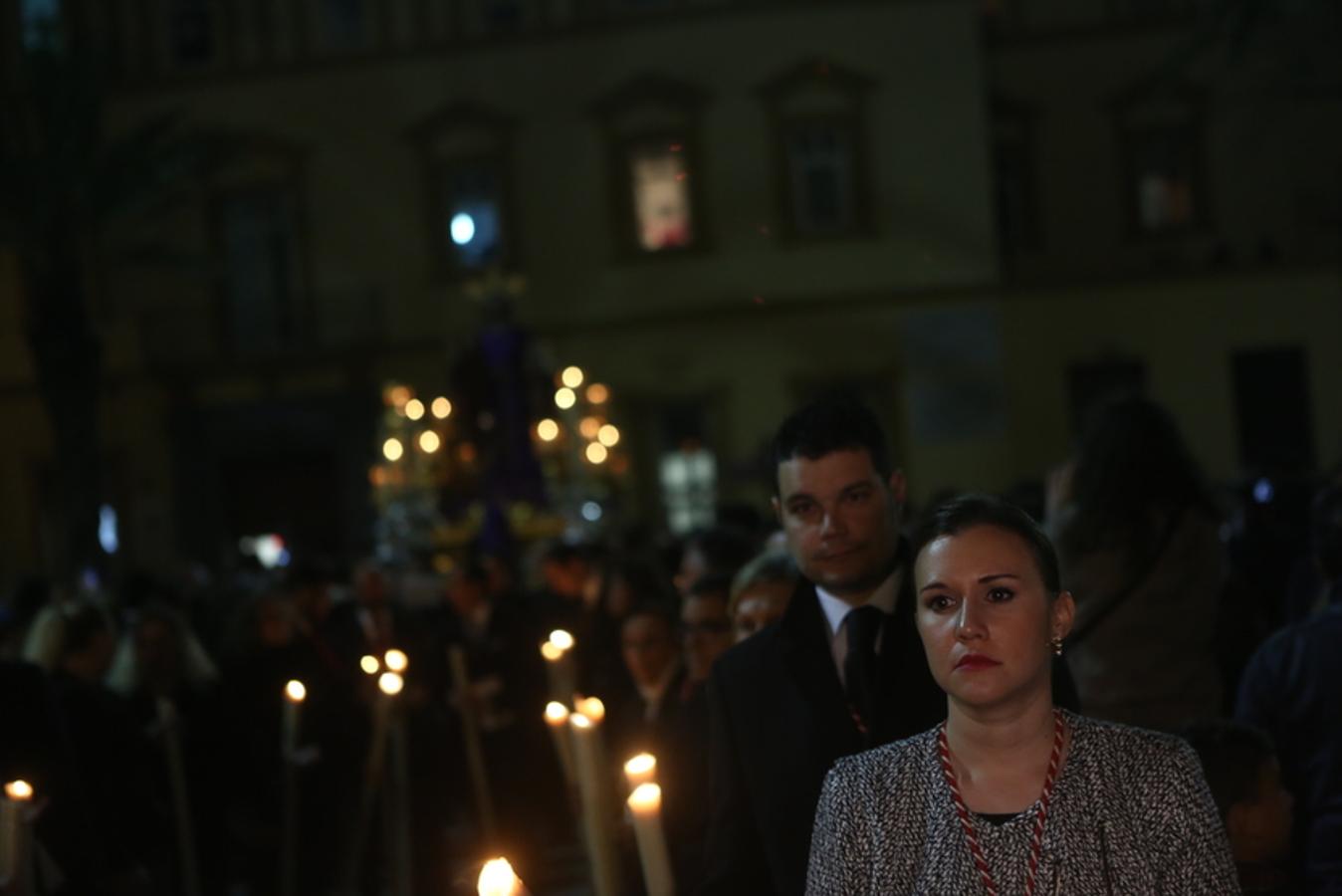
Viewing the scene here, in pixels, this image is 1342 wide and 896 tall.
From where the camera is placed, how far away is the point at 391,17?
110 ft

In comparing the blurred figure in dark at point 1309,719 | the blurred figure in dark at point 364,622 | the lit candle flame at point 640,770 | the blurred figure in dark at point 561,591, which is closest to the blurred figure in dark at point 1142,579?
the blurred figure in dark at point 1309,719

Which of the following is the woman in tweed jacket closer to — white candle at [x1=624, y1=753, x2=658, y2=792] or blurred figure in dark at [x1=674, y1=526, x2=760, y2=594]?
white candle at [x1=624, y1=753, x2=658, y2=792]

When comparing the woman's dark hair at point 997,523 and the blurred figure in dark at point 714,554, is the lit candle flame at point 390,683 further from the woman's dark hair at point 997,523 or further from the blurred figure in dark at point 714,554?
the woman's dark hair at point 997,523

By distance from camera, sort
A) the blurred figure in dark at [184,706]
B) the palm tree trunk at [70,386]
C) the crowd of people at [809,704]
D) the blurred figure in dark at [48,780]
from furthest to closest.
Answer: the palm tree trunk at [70,386] < the blurred figure in dark at [184,706] < the blurred figure in dark at [48,780] < the crowd of people at [809,704]

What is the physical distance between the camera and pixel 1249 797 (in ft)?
16.3

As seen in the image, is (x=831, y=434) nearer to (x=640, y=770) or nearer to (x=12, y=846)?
(x=640, y=770)

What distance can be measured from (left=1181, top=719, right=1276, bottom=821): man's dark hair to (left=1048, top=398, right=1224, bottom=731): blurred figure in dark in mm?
1116

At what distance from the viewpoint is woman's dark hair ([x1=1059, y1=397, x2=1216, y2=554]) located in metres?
6.23

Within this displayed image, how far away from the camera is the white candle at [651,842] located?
143 inches

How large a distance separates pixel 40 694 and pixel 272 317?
2776 centimetres

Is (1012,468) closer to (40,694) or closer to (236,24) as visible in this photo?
(236,24)

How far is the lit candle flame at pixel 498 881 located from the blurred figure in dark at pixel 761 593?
297 centimetres

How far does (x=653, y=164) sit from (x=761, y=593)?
27.7 metres

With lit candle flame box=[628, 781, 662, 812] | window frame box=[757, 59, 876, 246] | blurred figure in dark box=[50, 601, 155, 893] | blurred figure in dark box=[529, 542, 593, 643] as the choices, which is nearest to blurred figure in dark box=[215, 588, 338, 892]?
blurred figure in dark box=[529, 542, 593, 643]
